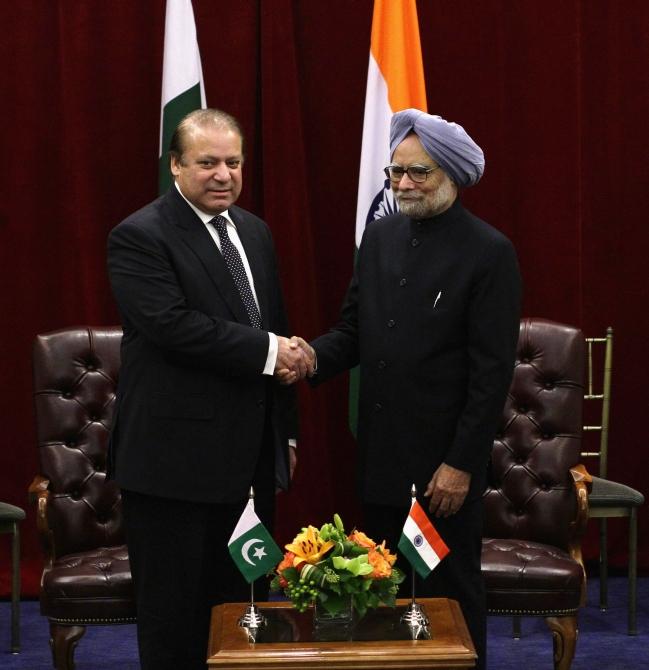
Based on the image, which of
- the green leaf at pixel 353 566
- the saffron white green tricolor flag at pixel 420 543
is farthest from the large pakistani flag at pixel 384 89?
the green leaf at pixel 353 566

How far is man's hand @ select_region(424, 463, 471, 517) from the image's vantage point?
3.48 m

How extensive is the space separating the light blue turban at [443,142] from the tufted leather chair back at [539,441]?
3.56 ft

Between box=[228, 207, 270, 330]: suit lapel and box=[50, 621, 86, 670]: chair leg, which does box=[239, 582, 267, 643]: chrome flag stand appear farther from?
box=[50, 621, 86, 670]: chair leg

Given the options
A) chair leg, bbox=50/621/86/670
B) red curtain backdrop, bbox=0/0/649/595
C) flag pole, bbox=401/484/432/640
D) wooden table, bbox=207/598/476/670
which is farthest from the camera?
red curtain backdrop, bbox=0/0/649/595

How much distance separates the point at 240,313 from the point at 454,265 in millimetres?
598

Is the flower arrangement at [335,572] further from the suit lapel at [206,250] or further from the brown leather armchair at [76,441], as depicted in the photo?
the brown leather armchair at [76,441]

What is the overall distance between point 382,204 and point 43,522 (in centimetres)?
177

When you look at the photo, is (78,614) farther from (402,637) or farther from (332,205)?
(332,205)

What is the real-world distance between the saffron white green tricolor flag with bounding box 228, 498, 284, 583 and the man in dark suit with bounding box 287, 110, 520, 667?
618mm

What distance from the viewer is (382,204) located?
16.2 feet

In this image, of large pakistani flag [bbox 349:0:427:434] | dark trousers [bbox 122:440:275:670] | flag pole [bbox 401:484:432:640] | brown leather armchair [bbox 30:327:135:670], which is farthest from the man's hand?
large pakistani flag [bbox 349:0:427:434]

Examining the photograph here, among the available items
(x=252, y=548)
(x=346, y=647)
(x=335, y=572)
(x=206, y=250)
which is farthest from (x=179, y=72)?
(x=346, y=647)

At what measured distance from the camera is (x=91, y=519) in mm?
4301

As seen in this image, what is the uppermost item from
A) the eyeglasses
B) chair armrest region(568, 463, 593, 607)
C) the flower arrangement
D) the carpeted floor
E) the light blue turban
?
the light blue turban
